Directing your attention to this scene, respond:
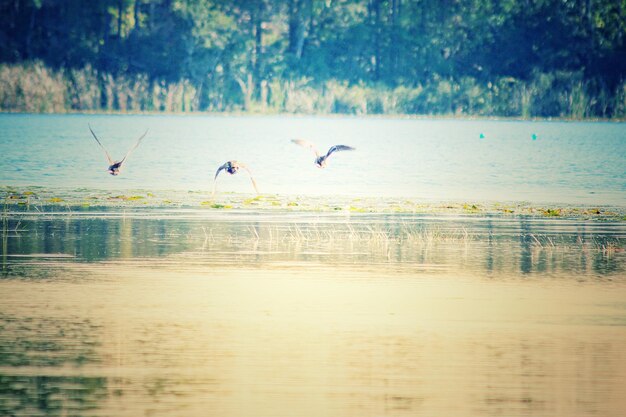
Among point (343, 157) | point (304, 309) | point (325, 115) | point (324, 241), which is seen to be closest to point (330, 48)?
point (325, 115)

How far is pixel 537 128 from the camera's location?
59.7 meters

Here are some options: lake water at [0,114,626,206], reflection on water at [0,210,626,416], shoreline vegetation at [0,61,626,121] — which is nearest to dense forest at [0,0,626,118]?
shoreline vegetation at [0,61,626,121]

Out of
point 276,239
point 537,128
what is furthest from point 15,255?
point 537,128

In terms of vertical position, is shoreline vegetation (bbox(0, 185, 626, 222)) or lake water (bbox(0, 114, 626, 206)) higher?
lake water (bbox(0, 114, 626, 206))

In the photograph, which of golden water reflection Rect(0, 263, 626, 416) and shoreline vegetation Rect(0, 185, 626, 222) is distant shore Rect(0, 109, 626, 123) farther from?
golden water reflection Rect(0, 263, 626, 416)

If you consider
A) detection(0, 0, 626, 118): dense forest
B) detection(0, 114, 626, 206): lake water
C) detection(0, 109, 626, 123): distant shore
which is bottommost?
detection(0, 114, 626, 206): lake water

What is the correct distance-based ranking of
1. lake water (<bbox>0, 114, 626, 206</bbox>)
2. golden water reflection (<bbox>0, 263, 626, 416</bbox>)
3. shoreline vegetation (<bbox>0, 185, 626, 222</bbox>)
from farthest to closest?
1. lake water (<bbox>0, 114, 626, 206</bbox>)
2. shoreline vegetation (<bbox>0, 185, 626, 222</bbox>)
3. golden water reflection (<bbox>0, 263, 626, 416</bbox>)

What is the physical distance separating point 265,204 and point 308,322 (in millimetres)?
11003

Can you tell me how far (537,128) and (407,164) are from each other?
2332cm

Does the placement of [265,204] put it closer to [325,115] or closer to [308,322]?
[308,322]

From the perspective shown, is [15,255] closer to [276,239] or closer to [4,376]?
[276,239]

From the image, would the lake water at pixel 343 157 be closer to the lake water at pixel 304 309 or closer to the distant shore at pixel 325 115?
the distant shore at pixel 325 115

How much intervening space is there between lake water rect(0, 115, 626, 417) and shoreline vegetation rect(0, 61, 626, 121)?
125 feet

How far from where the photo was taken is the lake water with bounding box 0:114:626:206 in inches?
1115
